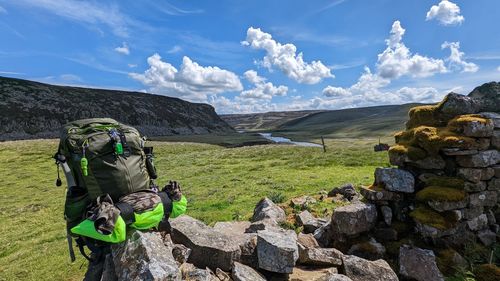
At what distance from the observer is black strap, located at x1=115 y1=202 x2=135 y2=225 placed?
22.1 feet

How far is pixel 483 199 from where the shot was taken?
11844 mm

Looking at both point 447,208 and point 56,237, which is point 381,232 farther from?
point 56,237

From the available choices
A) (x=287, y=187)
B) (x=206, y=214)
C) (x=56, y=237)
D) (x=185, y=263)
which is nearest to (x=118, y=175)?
(x=185, y=263)

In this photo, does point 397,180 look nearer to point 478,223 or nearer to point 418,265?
point 478,223

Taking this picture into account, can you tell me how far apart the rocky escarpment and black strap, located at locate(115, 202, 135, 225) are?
113m

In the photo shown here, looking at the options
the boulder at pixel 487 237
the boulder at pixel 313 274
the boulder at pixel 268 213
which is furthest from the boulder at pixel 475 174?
the boulder at pixel 268 213

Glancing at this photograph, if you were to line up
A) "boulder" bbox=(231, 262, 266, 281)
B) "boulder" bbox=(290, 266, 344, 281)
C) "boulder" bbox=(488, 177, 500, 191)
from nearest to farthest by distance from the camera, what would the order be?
"boulder" bbox=(231, 262, 266, 281), "boulder" bbox=(290, 266, 344, 281), "boulder" bbox=(488, 177, 500, 191)

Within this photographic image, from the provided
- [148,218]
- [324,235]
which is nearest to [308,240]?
[324,235]

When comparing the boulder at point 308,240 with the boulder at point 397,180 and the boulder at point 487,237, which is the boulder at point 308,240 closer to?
the boulder at point 397,180

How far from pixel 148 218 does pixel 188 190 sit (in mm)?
20262

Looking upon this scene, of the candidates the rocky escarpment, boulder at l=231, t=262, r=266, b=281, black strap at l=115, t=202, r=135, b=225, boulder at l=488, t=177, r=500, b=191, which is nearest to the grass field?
black strap at l=115, t=202, r=135, b=225

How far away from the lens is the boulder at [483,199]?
38.2 feet

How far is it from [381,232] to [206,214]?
949cm

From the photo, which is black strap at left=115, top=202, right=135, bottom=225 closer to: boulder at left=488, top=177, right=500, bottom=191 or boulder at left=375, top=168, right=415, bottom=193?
boulder at left=375, top=168, right=415, bottom=193
